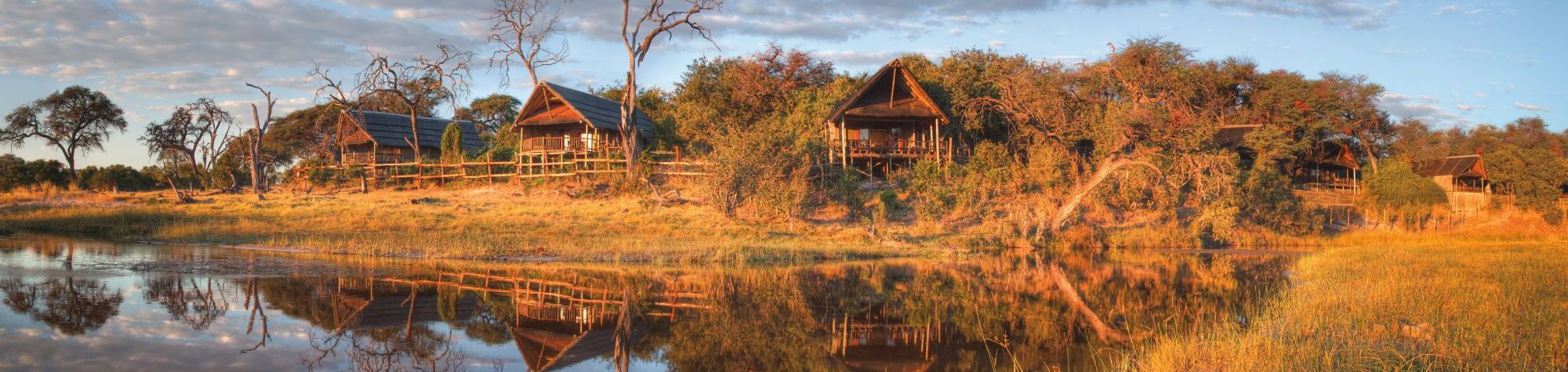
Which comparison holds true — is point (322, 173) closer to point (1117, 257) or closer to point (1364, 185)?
point (1117, 257)

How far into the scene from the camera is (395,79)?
3956 cm

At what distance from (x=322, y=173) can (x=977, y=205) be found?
27.4 m

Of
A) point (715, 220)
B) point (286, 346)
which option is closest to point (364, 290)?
point (286, 346)

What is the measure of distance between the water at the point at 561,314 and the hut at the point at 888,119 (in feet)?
48.2

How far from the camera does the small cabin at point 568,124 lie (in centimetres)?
3666

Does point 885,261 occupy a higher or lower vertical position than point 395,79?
lower

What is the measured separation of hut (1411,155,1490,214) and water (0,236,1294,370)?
2834 centimetres

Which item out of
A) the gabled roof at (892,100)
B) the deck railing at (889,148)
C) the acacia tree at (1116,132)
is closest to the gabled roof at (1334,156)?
the acacia tree at (1116,132)

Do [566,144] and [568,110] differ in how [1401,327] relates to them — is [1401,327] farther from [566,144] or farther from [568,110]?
[566,144]

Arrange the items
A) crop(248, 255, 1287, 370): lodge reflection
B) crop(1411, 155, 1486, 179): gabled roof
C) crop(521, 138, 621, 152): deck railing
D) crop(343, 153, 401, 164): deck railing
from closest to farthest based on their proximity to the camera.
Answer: crop(248, 255, 1287, 370): lodge reflection → crop(521, 138, 621, 152): deck railing → crop(1411, 155, 1486, 179): gabled roof → crop(343, 153, 401, 164): deck railing

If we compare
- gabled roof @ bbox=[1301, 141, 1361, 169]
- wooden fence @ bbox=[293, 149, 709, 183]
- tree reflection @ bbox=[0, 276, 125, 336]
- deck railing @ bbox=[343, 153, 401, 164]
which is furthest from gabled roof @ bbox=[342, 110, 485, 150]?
gabled roof @ bbox=[1301, 141, 1361, 169]

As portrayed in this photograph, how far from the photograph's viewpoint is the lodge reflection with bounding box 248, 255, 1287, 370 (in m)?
→ 9.23

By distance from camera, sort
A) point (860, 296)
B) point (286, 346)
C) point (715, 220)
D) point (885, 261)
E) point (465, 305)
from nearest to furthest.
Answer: point (286, 346), point (465, 305), point (860, 296), point (885, 261), point (715, 220)

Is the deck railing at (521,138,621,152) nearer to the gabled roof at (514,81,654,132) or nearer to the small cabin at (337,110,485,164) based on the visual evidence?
the gabled roof at (514,81,654,132)
